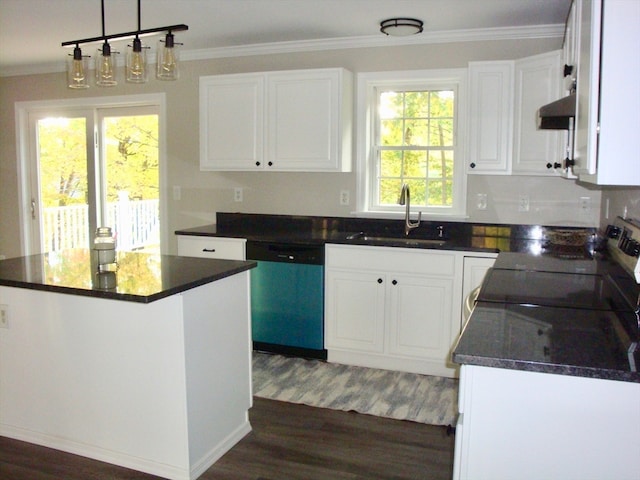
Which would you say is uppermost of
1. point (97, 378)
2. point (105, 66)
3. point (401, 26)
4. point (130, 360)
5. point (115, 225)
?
point (401, 26)

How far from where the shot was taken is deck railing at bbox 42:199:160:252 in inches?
209

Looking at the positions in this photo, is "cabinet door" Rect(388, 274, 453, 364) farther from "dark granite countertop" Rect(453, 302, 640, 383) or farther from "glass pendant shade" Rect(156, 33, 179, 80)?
"glass pendant shade" Rect(156, 33, 179, 80)

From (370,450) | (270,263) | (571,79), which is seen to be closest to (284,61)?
(270,263)

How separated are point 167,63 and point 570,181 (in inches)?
109

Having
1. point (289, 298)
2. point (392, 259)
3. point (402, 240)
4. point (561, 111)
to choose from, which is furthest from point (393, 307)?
point (561, 111)

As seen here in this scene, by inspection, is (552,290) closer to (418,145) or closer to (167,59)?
(167,59)

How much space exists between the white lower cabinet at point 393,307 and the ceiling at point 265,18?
59.1 inches

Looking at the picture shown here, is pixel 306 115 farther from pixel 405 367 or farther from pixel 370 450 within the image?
pixel 370 450

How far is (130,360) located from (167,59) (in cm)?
136

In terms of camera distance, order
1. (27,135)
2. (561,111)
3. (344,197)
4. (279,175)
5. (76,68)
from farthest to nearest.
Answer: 1. (27,135)
2. (279,175)
3. (344,197)
4. (76,68)
5. (561,111)

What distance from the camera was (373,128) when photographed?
4430 mm

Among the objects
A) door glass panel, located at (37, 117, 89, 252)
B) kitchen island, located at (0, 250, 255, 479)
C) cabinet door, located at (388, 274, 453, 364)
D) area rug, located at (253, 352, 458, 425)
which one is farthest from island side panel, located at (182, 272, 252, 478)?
door glass panel, located at (37, 117, 89, 252)

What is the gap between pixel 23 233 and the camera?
5.84 meters

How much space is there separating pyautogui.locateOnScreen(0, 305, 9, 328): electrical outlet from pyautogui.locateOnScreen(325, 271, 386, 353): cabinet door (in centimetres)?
197
